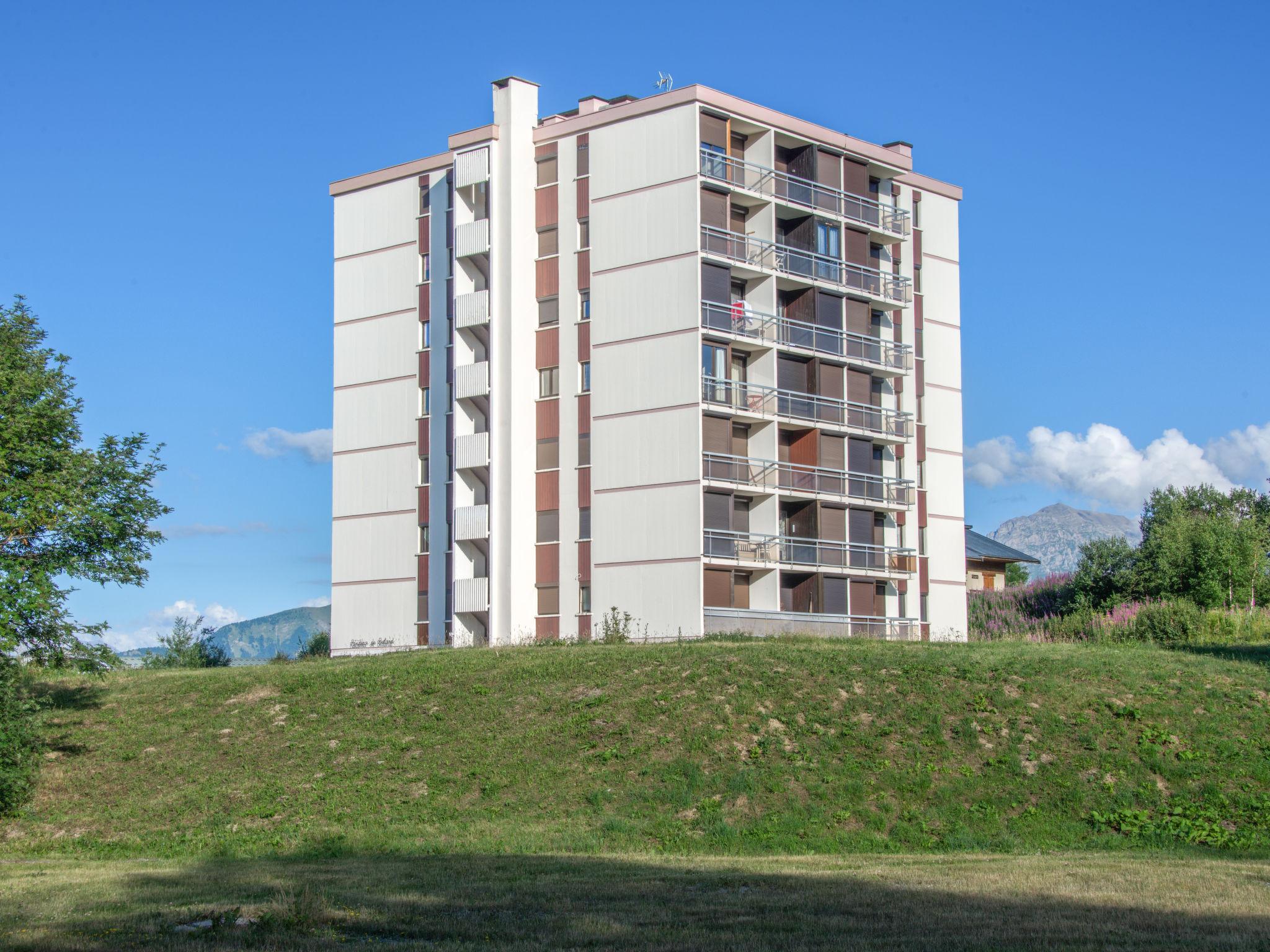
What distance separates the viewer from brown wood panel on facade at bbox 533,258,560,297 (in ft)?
174

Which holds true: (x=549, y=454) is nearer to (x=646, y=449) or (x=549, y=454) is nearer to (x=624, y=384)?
(x=624, y=384)

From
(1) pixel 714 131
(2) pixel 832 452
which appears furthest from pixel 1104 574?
(1) pixel 714 131

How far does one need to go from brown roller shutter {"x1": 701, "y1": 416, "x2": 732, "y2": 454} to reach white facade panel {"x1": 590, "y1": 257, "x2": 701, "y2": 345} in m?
3.53

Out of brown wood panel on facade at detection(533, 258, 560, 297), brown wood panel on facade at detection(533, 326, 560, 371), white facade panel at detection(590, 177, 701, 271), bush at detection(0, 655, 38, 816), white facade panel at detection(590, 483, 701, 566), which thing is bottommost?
bush at detection(0, 655, 38, 816)

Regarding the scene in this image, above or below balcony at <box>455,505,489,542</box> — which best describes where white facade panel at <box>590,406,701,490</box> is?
above

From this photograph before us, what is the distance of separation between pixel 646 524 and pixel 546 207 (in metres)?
13.1

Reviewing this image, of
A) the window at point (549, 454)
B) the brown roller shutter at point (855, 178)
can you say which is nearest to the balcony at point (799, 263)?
the brown roller shutter at point (855, 178)

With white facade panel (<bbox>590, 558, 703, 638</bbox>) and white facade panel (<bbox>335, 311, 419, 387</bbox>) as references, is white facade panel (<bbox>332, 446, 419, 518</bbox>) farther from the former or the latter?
white facade panel (<bbox>590, 558, 703, 638</bbox>)

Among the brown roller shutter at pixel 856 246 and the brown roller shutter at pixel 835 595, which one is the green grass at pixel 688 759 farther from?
the brown roller shutter at pixel 856 246

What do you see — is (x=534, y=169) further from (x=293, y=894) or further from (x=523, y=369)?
(x=293, y=894)

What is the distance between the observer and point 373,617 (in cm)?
5591

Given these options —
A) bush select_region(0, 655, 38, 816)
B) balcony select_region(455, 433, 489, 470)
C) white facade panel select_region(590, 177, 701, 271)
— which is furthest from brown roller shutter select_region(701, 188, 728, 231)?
bush select_region(0, 655, 38, 816)

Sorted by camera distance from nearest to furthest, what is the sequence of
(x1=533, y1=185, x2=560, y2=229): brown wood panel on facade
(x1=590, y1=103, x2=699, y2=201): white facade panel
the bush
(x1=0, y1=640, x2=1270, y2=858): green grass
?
(x1=0, y1=640, x2=1270, y2=858): green grass, the bush, (x1=590, y1=103, x2=699, y2=201): white facade panel, (x1=533, y1=185, x2=560, y2=229): brown wood panel on facade

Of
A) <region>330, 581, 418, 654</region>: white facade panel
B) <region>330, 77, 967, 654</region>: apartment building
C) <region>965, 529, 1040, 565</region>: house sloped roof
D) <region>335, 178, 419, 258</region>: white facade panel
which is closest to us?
<region>330, 77, 967, 654</region>: apartment building
